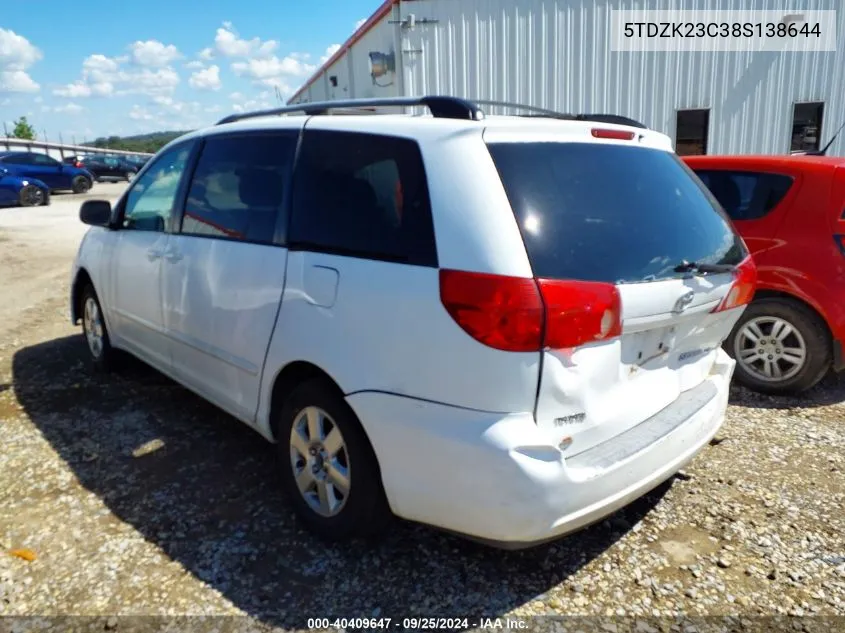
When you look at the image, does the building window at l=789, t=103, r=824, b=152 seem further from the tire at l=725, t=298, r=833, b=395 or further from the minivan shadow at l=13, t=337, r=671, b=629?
the minivan shadow at l=13, t=337, r=671, b=629

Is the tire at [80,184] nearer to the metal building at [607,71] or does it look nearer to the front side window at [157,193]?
the metal building at [607,71]

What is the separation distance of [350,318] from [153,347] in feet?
6.85

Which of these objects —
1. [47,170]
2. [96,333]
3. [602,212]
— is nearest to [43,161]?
[47,170]

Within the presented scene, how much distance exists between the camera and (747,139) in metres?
12.8

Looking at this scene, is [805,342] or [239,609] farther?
[805,342]

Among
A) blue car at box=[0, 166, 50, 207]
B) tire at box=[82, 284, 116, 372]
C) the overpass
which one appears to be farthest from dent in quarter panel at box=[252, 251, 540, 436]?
the overpass

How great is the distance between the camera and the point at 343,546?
8.97 feet

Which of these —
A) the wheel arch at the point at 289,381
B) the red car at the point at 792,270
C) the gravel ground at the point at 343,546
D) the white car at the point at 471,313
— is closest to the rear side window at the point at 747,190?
the red car at the point at 792,270

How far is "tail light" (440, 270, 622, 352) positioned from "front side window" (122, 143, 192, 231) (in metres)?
2.30

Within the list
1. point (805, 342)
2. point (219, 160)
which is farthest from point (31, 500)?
point (805, 342)

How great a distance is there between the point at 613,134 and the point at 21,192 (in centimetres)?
2169

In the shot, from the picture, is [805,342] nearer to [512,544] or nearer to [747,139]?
[512,544]

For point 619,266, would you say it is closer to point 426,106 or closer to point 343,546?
point 426,106

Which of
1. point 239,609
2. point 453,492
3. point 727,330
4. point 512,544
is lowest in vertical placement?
point 239,609
